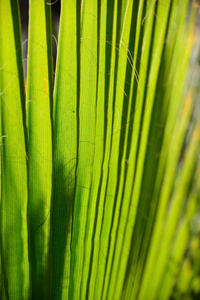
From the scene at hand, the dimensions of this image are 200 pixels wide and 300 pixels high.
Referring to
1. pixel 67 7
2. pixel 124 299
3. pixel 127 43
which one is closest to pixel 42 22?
pixel 67 7

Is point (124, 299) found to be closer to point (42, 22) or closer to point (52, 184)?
point (52, 184)

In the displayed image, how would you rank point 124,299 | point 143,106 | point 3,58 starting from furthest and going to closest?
point 124,299
point 143,106
point 3,58

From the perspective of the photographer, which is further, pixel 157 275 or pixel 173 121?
pixel 157 275

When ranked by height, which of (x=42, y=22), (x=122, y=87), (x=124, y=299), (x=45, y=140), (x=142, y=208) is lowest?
(x=124, y=299)

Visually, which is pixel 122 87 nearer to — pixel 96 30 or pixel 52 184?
pixel 96 30

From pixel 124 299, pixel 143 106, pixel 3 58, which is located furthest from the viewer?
pixel 124 299

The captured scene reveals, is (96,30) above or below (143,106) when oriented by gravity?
above
